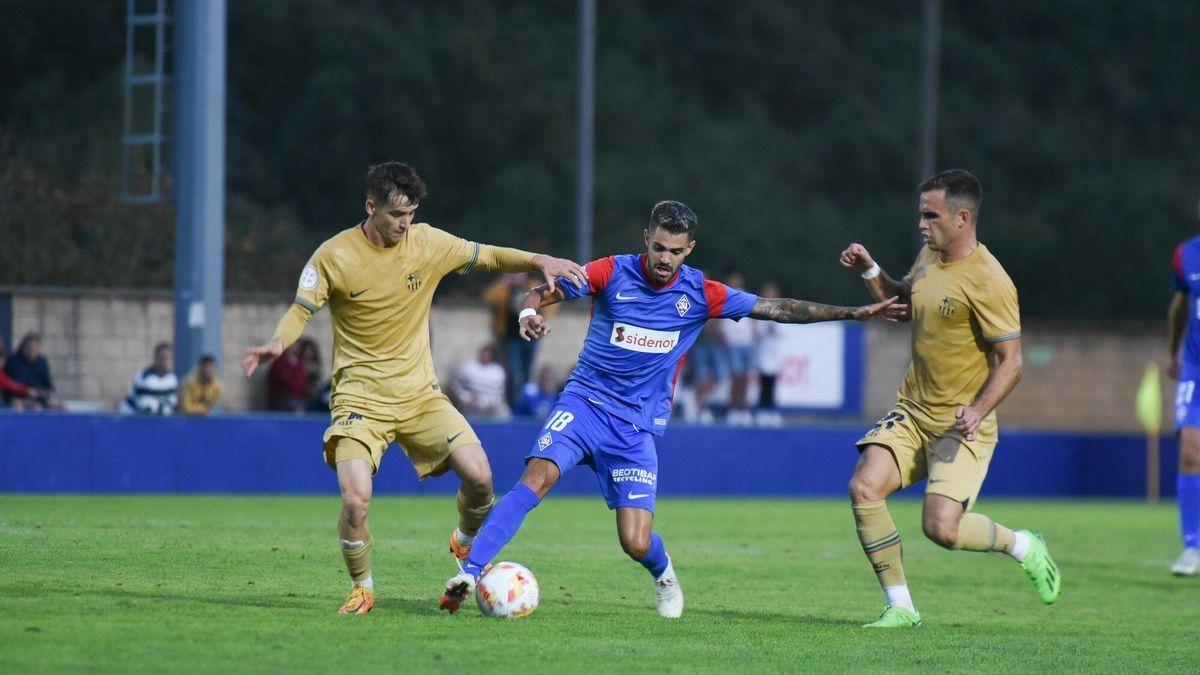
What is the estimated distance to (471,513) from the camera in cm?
902

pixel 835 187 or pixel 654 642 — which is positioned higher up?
pixel 835 187

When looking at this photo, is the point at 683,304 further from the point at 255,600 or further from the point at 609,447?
the point at 255,600

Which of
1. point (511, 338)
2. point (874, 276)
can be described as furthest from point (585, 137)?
point (874, 276)

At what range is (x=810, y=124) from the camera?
48281mm

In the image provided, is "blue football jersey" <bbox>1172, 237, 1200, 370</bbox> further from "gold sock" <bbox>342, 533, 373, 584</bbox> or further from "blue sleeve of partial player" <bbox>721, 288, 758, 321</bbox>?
"gold sock" <bbox>342, 533, 373, 584</bbox>

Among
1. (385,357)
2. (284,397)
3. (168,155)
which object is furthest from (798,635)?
(168,155)

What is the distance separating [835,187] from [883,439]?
38781mm

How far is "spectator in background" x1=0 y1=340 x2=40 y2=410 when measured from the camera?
18.0 meters

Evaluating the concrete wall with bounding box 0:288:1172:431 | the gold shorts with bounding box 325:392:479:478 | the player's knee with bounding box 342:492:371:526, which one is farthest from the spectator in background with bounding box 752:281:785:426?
the player's knee with bounding box 342:492:371:526

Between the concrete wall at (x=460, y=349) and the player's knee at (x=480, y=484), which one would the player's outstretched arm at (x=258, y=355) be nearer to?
the player's knee at (x=480, y=484)

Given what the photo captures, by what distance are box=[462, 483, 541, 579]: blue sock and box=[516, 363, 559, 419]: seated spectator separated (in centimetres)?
1297

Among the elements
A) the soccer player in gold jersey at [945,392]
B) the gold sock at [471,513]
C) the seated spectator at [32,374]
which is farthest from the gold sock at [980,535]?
the seated spectator at [32,374]

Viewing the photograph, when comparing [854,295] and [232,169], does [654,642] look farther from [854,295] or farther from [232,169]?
[854,295]

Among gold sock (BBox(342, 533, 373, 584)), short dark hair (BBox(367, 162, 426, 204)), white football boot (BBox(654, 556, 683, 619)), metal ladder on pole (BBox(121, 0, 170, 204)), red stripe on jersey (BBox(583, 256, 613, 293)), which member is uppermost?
metal ladder on pole (BBox(121, 0, 170, 204))
